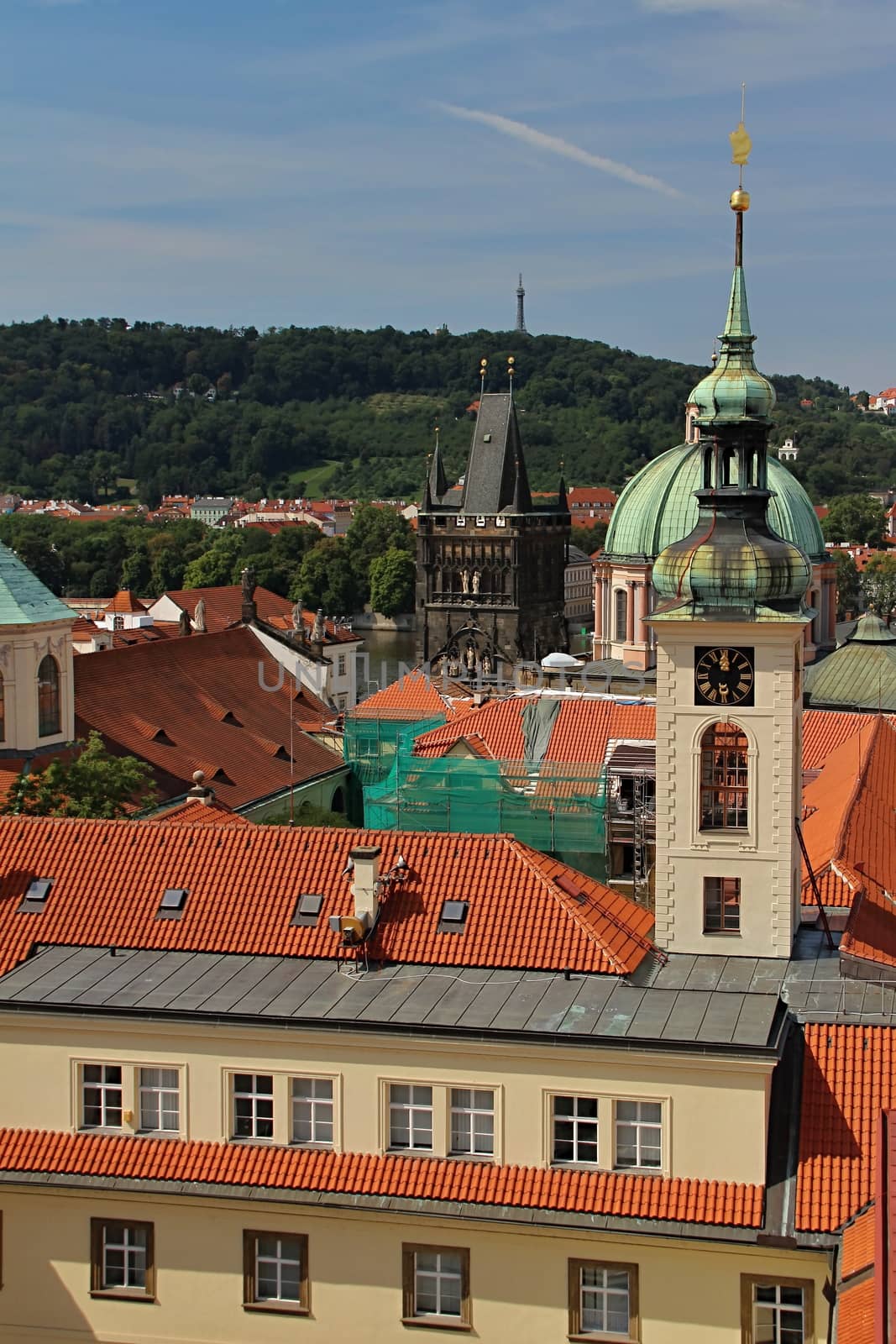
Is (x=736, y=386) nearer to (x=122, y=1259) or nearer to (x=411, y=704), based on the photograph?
(x=122, y=1259)

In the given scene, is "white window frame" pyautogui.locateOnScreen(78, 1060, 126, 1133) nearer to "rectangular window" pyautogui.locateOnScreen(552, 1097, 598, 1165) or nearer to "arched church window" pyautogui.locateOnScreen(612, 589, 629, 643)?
"rectangular window" pyautogui.locateOnScreen(552, 1097, 598, 1165)

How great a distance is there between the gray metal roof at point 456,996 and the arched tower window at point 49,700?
73.3ft

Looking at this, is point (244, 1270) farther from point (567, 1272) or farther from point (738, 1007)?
point (738, 1007)

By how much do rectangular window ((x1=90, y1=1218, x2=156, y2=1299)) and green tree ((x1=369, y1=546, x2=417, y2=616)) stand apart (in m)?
157

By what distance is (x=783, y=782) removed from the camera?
28266 mm

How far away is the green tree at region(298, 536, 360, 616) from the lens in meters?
183

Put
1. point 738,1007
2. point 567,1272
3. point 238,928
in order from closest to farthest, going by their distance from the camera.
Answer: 1. point 567,1272
2. point 738,1007
3. point 238,928

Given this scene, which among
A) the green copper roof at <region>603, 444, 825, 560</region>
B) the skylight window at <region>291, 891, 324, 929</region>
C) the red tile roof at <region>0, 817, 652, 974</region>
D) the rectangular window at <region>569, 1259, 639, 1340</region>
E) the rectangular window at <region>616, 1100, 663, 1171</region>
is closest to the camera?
the rectangular window at <region>569, 1259, 639, 1340</region>

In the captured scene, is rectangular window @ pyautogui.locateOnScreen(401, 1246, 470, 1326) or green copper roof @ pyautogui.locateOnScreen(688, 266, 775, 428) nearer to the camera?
rectangular window @ pyautogui.locateOnScreen(401, 1246, 470, 1326)

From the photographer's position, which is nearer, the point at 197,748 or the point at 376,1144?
the point at 376,1144

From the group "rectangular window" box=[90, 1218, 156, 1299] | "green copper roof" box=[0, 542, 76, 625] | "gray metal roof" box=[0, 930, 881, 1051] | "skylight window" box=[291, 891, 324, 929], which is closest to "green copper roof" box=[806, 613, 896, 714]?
"green copper roof" box=[0, 542, 76, 625]

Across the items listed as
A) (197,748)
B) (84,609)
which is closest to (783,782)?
(197,748)

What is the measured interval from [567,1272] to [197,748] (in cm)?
3416

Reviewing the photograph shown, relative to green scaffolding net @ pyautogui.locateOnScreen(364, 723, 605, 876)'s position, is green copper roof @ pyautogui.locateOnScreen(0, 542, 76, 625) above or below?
above
